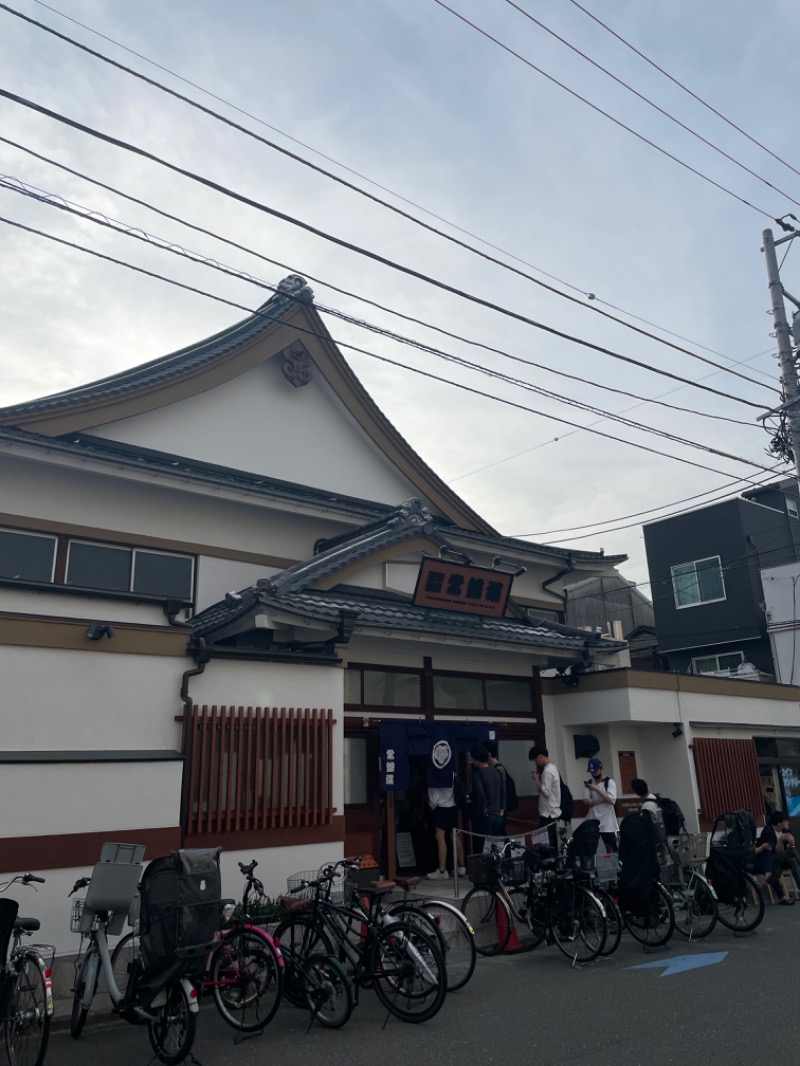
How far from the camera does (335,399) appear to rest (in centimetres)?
1575

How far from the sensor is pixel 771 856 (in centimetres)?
1190

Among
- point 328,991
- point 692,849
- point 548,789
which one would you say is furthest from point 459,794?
point 328,991

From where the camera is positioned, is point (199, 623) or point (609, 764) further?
point (609, 764)

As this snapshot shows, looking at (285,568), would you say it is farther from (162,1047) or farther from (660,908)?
(162,1047)

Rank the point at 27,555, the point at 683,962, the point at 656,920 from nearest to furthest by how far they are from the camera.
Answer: the point at 683,962 < the point at 656,920 < the point at 27,555

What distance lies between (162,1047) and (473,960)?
272cm

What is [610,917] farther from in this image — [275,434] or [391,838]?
[275,434]

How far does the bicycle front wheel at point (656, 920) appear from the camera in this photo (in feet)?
29.1

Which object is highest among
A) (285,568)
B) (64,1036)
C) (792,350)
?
(792,350)

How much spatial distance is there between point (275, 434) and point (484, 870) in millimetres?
8529

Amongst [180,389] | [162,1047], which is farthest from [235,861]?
[180,389]

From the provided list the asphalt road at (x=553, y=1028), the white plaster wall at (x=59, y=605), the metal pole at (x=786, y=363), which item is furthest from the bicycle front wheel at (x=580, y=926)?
the metal pole at (x=786, y=363)

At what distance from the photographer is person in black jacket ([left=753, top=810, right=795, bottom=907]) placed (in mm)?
11750

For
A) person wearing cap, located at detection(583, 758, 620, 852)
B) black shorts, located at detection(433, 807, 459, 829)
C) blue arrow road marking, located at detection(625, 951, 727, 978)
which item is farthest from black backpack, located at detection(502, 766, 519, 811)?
blue arrow road marking, located at detection(625, 951, 727, 978)
